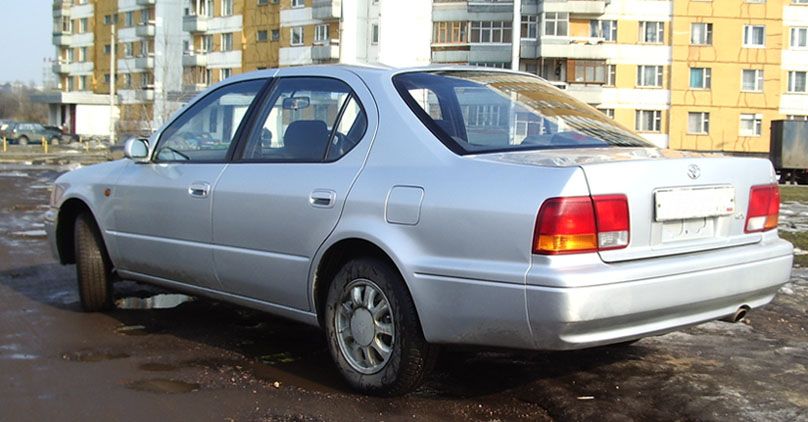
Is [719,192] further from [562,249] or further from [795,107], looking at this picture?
[795,107]

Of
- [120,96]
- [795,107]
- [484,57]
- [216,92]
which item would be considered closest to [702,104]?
[795,107]

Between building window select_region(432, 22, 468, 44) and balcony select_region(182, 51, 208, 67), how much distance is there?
72.4ft

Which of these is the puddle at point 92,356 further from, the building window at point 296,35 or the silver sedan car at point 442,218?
the building window at point 296,35

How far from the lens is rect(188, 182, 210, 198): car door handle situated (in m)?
5.29

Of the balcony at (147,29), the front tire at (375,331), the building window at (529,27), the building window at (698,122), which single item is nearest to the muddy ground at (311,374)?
the front tire at (375,331)

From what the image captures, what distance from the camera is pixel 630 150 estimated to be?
4395 mm

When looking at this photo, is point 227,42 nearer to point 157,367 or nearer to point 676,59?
point 676,59

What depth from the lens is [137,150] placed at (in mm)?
5867

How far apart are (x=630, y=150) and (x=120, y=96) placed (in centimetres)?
8148

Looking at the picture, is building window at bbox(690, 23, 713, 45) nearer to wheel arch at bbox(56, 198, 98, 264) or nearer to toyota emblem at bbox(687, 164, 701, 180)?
wheel arch at bbox(56, 198, 98, 264)

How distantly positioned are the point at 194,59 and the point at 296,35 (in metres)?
11.3

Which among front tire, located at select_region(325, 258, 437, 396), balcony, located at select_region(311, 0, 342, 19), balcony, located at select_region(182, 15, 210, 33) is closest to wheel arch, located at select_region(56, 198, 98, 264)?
front tire, located at select_region(325, 258, 437, 396)

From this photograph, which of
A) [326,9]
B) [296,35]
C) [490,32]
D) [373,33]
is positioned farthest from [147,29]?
[490,32]

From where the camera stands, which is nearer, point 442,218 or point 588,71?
point 442,218
